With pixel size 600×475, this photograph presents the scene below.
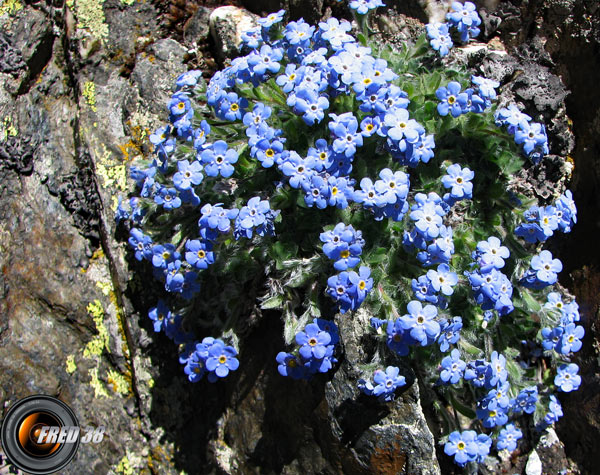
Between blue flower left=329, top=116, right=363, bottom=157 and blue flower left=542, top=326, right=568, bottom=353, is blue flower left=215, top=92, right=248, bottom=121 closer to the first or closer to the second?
blue flower left=329, top=116, right=363, bottom=157

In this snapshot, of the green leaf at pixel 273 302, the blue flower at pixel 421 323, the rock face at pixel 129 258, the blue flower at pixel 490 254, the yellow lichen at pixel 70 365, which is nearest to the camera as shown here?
the blue flower at pixel 421 323

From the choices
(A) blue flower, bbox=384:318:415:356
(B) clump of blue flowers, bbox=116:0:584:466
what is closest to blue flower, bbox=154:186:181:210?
(B) clump of blue flowers, bbox=116:0:584:466

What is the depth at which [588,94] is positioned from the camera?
5.45 m

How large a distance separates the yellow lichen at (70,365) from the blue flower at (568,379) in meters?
4.50

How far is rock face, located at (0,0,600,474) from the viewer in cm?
523

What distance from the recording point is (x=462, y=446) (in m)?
4.83

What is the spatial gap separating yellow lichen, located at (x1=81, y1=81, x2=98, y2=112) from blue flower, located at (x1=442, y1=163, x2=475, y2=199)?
3.70 metres

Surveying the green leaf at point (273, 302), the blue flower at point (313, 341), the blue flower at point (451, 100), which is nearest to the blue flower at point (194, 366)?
the green leaf at point (273, 302)

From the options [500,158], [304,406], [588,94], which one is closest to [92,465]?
[304,406]

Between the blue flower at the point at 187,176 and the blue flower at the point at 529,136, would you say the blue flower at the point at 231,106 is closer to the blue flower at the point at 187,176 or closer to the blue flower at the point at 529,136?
the blue flower at the point at 187,176

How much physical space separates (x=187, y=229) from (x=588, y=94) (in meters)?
4.00

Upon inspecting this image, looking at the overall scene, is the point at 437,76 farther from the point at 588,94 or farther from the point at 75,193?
the point at 75,193
